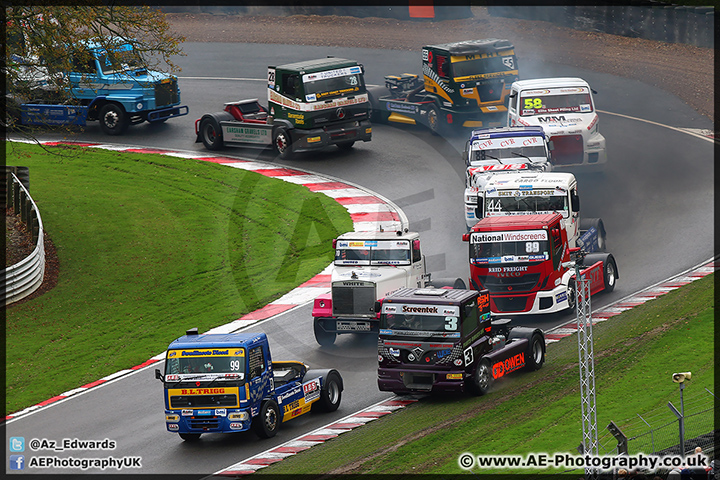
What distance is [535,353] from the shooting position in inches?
767

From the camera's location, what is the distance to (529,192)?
24188 millimetres

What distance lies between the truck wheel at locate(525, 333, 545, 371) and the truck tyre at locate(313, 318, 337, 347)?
455 centimetres

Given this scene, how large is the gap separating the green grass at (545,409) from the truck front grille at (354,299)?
3446 millimetres

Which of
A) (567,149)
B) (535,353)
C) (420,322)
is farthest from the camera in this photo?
(567,149)

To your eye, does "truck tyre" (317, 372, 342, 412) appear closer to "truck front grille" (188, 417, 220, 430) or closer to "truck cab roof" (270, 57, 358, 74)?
"truck front grille" (188, 417, 220, 430)

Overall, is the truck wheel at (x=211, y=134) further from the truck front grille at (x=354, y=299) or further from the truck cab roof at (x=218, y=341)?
the truck cab roof at (x=218, y=341)

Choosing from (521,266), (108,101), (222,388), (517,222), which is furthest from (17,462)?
(108,101)

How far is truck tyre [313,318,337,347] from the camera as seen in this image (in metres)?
21.6

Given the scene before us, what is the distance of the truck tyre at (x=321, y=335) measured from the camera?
852 inches

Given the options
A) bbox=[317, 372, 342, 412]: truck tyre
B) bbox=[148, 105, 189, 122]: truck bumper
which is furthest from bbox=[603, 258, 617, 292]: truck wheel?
bbox=[148, 105, 189, 122]: truck bumper

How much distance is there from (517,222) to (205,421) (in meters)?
9.30

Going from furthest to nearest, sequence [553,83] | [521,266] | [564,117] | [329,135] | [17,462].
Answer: [329,135]
[553,83]
[564,117]
[521,266]
[17,462]

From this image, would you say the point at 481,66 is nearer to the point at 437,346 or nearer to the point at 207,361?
the point at 437,346
